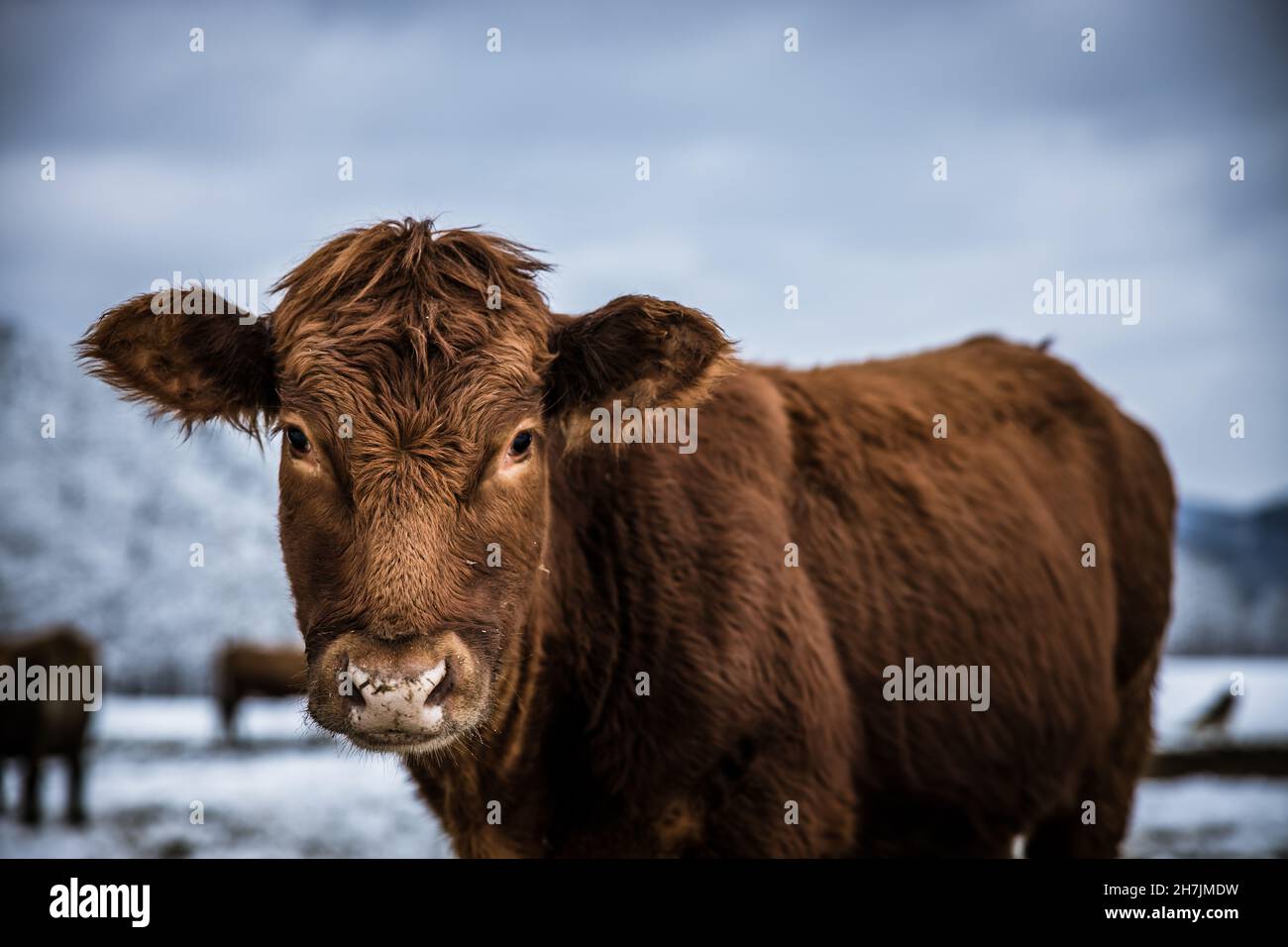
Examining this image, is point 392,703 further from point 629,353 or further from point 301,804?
point 301,804

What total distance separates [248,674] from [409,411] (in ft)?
85.0

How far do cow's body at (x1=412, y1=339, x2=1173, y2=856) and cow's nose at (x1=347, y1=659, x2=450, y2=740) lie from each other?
843 millimetres

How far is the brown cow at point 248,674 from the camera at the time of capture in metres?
24.2

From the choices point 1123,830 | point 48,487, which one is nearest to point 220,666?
point 1123,830

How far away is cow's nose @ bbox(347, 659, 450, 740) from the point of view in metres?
2.66

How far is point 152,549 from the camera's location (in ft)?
181

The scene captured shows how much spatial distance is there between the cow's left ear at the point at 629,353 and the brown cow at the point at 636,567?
0.4 inches

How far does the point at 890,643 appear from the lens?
4480 mm

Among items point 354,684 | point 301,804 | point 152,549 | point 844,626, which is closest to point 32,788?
point 301,804

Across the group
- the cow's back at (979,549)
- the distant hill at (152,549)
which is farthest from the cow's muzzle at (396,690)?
the distant hill at (152,549)

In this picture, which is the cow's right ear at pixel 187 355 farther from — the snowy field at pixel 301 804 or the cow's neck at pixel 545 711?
the snowy field at pixel 301 804

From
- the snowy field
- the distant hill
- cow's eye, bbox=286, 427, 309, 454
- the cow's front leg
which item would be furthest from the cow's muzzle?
the distant hill

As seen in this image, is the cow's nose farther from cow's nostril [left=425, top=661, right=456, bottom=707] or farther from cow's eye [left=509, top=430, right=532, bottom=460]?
cow's eye [left=509, top=430, right=532, bottom=460]
